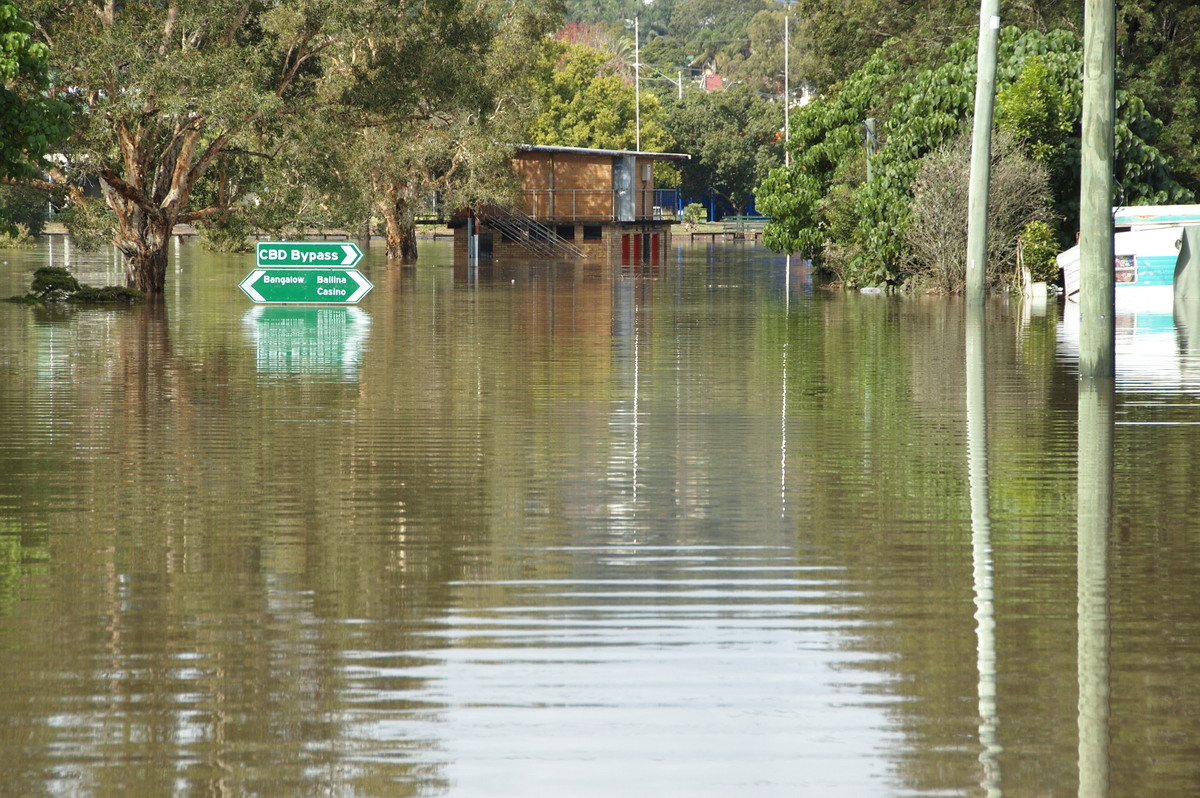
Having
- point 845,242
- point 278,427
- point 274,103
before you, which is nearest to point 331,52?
point 274,103

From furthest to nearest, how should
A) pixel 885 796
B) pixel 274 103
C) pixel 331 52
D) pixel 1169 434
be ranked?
pixel 331 52, pixel 274 103, pixel 1169 434, pixel 885 796

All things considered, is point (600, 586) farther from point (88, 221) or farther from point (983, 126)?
point (88, 221)

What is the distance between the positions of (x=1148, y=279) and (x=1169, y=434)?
20591 millimetres

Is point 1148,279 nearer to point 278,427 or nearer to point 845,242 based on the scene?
point 845,242

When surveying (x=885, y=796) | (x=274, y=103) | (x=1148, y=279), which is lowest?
(x=885, y=796)

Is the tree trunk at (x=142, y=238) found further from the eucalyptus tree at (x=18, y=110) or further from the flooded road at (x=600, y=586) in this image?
the flooded road at (x=600, y=586)

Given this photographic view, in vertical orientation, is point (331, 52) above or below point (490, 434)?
above

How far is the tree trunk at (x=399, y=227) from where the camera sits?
59938 mm

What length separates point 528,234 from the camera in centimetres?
6562

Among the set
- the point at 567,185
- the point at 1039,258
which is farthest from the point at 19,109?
the point at 567,185

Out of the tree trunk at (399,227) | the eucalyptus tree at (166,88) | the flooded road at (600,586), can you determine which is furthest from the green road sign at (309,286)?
the tree trunk at (399,227)

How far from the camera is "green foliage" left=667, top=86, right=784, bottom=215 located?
333ft

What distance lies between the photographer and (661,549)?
847cm

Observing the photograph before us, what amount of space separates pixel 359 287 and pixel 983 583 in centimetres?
2522
